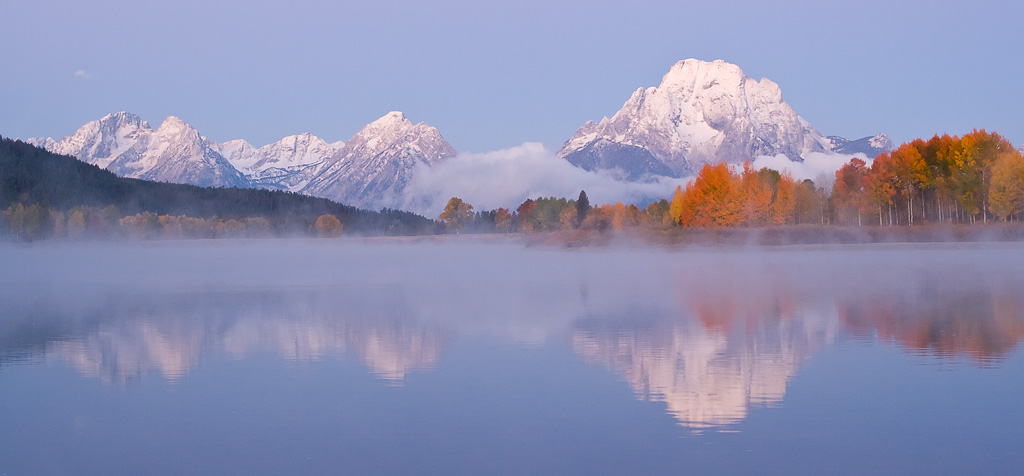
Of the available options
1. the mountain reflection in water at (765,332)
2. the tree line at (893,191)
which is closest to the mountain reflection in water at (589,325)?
the mountain reflection in water at (765,332)

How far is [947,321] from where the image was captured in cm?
2070

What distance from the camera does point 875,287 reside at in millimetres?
31844

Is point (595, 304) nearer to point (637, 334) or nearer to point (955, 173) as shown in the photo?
point (637, 334)

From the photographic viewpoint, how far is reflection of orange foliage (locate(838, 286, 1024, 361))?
17.0 metres

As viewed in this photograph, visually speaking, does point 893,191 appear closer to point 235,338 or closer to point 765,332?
point 765,332

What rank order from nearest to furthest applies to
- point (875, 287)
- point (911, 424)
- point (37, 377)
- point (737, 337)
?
point (911, 424) → point (37, 377) → point (737, 337) → point (875, 287)

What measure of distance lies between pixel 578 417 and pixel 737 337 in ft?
26.6

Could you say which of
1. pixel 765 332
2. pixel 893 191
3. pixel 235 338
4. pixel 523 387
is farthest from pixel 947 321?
pixel 893 191

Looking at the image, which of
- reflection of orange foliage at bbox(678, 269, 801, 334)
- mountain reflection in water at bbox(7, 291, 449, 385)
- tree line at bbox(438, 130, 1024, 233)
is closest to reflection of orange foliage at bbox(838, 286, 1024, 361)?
reflection of orange foliage at bbox(678, 269, 801, 334)

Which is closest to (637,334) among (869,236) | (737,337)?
(737,337)

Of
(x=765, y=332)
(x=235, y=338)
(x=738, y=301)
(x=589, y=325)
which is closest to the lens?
(x=765, y=332)

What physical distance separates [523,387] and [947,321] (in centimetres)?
1282

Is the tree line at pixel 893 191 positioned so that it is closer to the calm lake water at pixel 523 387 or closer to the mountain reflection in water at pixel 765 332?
the mountain reflection in water at pixel 765 332

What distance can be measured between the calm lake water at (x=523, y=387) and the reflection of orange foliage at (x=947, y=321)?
113mm
